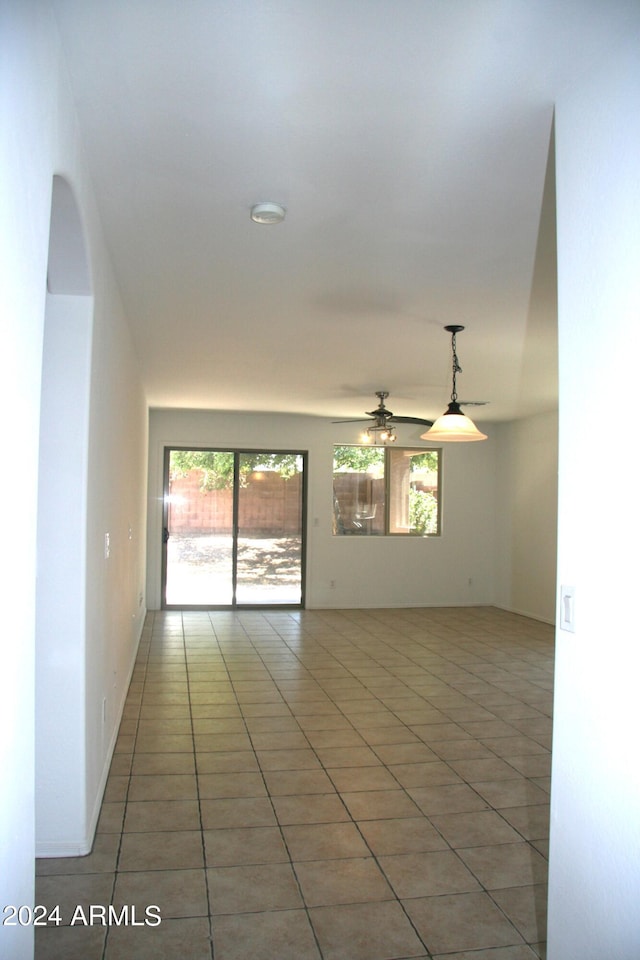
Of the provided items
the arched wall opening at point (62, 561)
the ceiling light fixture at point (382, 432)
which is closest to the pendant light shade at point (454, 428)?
the ceiling light fixture at point (382, 432)

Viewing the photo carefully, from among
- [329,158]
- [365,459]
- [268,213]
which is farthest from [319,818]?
[365,459]

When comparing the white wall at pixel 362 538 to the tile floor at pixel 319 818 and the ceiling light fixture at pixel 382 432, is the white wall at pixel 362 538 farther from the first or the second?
the tile floor at pixel 319 818

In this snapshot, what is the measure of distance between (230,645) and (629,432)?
5.73 metres

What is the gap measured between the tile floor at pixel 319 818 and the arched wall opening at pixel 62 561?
0.32 metres

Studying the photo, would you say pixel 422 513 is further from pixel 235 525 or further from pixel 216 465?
pixel 216 465

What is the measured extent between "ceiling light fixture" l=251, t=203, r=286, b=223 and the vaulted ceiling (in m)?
0.04

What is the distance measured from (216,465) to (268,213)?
6.35 metres

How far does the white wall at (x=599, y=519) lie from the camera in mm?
1542

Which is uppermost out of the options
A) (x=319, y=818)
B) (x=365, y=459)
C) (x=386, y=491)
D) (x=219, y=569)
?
(x=365, y=459)

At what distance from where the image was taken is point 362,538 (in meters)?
9.41

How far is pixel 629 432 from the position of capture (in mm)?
1558

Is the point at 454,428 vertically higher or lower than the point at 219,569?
higher

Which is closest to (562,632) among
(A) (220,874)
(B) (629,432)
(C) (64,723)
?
(B) (629,432)

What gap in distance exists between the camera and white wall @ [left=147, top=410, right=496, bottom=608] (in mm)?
8875
